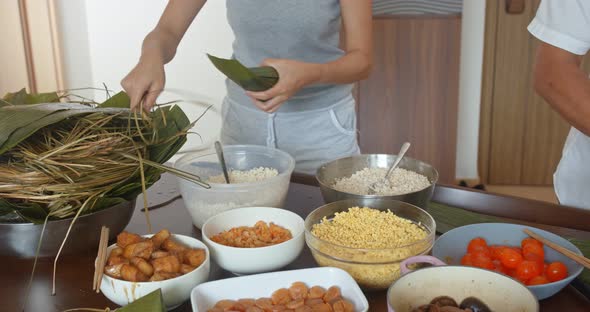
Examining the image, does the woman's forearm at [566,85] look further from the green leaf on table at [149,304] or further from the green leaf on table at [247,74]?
the green leaf on table at [149,304]

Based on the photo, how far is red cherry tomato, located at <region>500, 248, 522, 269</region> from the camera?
0.97 metres

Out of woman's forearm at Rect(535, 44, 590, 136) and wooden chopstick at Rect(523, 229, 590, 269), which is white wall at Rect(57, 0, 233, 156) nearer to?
woman's forearm at Rect(535, 44, 590, 136)


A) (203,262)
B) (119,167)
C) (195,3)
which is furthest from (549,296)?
(195,3)

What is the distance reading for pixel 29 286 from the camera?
102cm

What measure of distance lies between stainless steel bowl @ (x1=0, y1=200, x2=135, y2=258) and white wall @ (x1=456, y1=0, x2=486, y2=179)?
265cm

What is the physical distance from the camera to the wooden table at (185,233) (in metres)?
0.96

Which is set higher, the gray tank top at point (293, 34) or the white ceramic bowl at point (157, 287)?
the gray tank top at point (293, 34)

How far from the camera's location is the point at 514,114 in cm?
341

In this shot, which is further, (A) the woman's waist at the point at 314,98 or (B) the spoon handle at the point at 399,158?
(A) the woman's waist at the point at 314,98

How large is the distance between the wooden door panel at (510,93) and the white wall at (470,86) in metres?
0.09

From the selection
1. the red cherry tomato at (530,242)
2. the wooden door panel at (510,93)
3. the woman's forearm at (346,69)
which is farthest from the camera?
the wooden door panel at (510,93)

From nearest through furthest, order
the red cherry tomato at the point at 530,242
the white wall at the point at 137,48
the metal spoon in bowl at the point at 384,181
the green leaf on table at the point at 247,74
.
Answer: the red cherry tomato at the point at 530,242, the green leaf on table at the point at 247,74, the metal spoon in bowl at the point at 384,181, the white wall at the point at 137,48

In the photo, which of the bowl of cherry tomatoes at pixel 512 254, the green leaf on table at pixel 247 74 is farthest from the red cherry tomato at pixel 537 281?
the green leaf on table at pixel 247 74

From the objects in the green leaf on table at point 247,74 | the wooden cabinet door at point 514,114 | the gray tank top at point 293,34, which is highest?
the gray tank top at point 293,34
